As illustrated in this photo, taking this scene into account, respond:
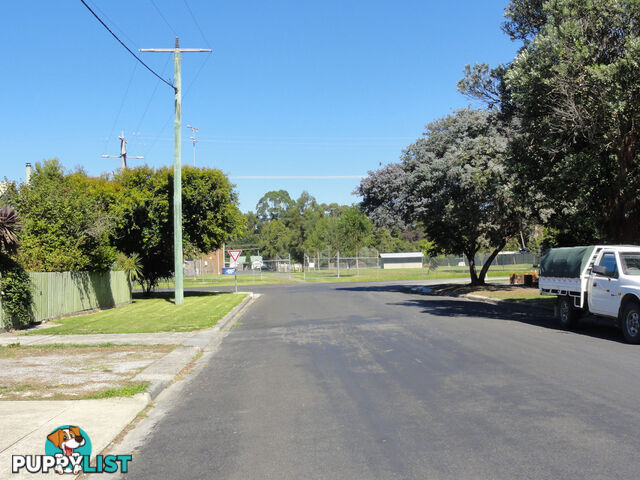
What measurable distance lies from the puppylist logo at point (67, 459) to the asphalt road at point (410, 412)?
23 centimetres

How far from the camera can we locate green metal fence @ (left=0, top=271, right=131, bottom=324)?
1877cm

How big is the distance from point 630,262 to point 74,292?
18.6m

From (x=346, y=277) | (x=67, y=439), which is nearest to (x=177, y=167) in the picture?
(x=67, y=439)

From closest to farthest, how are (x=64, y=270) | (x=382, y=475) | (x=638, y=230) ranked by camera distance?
(x=382, y=475) < (x=638, y=230) < (x=64, y=270)

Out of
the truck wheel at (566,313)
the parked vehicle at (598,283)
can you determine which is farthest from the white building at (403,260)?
the truck wheel at (566,313)

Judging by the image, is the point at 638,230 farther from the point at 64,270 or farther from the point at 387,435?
the point at 64,270

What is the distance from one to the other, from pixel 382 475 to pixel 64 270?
18.7m

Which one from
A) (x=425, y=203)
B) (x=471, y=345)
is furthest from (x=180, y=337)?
(x=425, y=203)

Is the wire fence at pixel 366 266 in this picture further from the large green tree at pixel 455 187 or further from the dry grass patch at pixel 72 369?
the dry grass patch at pixel 72 369

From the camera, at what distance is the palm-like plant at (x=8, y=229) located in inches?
601

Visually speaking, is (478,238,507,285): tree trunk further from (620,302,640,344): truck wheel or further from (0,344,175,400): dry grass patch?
(0,344,175,400): dry grass patch

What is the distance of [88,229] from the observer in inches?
854

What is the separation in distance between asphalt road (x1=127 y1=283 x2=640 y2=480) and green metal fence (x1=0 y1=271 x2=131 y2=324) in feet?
28.8

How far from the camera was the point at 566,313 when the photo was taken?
15258mm
